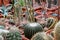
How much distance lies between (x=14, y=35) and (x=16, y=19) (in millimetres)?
1228

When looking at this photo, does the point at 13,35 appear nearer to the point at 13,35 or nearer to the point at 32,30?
the point at 13,35

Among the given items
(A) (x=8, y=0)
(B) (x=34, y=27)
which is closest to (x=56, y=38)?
(B) (x=34, y=27)

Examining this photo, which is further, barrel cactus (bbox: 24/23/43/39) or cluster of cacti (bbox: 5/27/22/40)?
barrel cactus (bbox: 24/23/43/39)

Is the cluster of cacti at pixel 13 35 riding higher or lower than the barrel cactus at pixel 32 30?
higher

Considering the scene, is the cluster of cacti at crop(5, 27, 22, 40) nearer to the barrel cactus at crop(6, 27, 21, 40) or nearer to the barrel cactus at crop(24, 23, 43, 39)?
the barrel cactus at crop(6, 27, 21, 40)

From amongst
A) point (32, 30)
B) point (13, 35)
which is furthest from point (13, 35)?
point (32, 30)

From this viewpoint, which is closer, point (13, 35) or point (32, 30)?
point (13, 35)

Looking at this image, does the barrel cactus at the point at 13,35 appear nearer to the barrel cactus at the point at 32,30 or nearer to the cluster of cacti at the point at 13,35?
the cluster of cacti at the point at 13,35

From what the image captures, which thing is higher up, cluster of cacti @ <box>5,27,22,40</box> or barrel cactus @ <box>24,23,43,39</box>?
cluster of cacti @ <box>5,27,22,40</box>

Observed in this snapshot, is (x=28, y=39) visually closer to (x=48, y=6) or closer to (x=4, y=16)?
(x=4, y=16)

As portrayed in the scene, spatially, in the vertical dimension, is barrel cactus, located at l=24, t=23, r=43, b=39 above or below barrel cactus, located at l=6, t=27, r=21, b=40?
below

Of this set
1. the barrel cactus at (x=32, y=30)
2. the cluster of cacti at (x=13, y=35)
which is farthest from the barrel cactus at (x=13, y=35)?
the barrel cactus at (x=32, y=30)

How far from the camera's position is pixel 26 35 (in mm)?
3340

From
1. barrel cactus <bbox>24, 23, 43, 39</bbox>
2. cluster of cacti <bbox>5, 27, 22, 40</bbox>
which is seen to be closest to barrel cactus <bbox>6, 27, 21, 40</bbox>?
cluster of cacti <bbox>5, 27, 22, 40</bbox>
